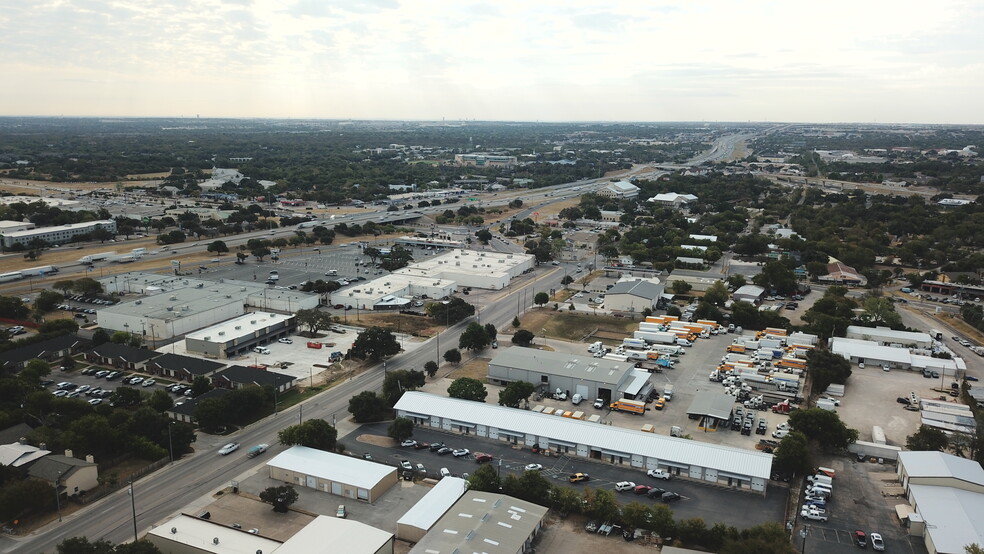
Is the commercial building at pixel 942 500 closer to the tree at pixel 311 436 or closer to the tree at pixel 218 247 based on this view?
Result: the tree at pixel 311 436

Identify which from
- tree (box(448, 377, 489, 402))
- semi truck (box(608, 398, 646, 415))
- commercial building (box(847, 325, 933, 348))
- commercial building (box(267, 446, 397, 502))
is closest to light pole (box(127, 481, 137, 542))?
commercial building (box(267, 446, 397, 502))

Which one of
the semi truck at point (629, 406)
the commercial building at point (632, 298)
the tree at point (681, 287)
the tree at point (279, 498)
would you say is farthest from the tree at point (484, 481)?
the tree at point (681, 287)

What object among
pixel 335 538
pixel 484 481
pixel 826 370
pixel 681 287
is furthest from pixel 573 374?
pixel 681 287

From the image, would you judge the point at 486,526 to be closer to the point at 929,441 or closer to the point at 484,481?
the point at 484,481

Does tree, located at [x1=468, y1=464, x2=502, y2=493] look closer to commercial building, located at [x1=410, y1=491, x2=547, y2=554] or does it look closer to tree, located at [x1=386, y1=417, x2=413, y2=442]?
commercial building, located at [x1=410, y1=491, x2=547, y2=554]

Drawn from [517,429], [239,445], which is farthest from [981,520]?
[239,445]
